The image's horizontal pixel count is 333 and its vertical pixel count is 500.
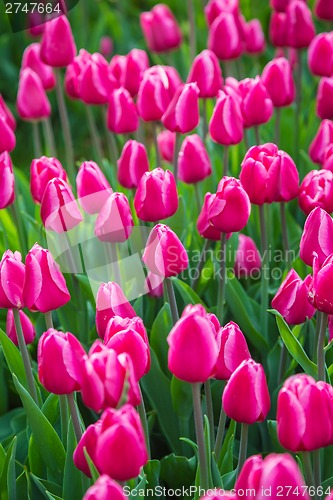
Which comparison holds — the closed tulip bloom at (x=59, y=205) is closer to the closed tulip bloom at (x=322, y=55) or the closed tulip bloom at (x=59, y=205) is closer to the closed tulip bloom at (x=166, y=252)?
the closed tulip bloom at (x=166, y=252)

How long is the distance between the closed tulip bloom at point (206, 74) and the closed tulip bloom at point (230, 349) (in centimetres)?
106

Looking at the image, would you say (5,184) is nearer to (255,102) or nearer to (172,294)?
(172,294)

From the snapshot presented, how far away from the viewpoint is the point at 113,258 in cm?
193

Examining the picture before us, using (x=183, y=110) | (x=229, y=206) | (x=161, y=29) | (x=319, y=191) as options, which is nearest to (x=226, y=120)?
(x=183, y=110)

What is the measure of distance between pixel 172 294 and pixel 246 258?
0.54 m

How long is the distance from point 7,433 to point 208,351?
946 mm

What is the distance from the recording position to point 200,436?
132cm

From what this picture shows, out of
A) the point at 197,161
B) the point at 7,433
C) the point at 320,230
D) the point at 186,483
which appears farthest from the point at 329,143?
the point at 7,433

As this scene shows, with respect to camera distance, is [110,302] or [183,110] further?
[183,110]

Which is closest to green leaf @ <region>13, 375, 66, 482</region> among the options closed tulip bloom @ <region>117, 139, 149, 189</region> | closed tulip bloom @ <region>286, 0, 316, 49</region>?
closed tulip bloom @ <region>117, 139, 149, 189</region>

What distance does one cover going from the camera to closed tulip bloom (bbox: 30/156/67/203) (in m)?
1.95

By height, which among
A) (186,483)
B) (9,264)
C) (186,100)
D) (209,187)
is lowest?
(186,483)

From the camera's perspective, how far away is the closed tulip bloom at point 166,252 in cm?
158

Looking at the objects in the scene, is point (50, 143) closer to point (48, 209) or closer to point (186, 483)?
point (48, 209)
